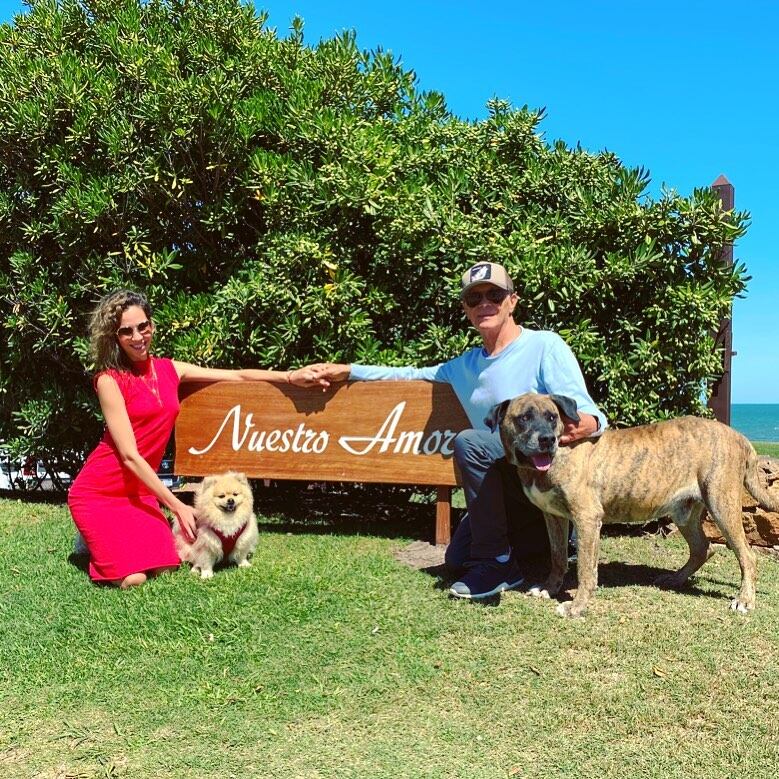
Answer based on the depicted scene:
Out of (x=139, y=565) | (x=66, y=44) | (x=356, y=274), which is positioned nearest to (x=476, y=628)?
(x=139, y=565)

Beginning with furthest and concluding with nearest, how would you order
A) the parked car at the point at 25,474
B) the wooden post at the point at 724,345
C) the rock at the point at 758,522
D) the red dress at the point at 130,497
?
the parked car at the point at 25,474, the wooden post at the point at 724,345, the rock at the point at 758,522, the red dress at the point at 130,497

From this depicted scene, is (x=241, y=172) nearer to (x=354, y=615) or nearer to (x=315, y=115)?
(x=315, y=115)

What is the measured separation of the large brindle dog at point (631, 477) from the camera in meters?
4.52

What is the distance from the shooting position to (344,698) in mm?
3709

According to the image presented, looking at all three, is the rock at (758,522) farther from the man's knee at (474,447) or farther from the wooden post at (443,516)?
the man's knee at (474,447)

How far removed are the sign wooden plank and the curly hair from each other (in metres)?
1.10

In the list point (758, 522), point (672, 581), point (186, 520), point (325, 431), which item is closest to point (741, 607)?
point (672, 581)

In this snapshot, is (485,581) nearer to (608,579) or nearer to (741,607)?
(608,579)

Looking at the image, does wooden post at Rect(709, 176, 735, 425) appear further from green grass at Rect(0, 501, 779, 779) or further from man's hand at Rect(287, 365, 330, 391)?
man's hand at Rect(287, 365, 330, 391)

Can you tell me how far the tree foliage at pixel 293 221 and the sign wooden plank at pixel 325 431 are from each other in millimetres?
477

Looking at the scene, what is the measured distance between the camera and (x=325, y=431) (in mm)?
6449

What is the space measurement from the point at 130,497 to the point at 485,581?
2931 millimetres

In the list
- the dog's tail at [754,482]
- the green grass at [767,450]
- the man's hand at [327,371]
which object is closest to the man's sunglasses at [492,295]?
the man's hand at [327,371]

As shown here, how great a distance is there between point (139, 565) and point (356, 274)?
3.25 meters
